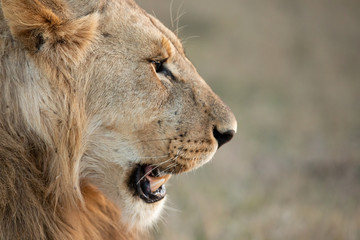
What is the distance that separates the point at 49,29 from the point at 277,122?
772cm

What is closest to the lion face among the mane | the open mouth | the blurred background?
the open mouth

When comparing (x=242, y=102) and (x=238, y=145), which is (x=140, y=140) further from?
(x=242, y=102)

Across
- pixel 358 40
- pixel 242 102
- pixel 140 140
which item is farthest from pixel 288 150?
pixel 358 40

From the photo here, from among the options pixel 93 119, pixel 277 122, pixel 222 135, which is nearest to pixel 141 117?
pixel 93 119

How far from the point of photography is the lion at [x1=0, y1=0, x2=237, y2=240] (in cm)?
232

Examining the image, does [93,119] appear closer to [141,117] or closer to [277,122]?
[141,117]

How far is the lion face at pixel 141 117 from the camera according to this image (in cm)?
255

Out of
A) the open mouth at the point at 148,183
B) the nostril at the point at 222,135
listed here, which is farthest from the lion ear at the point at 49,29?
the nostril at the point at 222,135

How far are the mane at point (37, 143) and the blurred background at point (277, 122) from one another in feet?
3.55

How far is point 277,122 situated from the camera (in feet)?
31.8

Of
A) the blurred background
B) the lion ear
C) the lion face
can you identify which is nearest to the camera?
the lion ear

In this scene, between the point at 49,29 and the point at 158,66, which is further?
the point at 158,66

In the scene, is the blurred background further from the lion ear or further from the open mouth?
the lion ear

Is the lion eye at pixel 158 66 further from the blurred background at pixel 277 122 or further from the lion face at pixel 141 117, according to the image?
the blurred background at pixel 277 122
